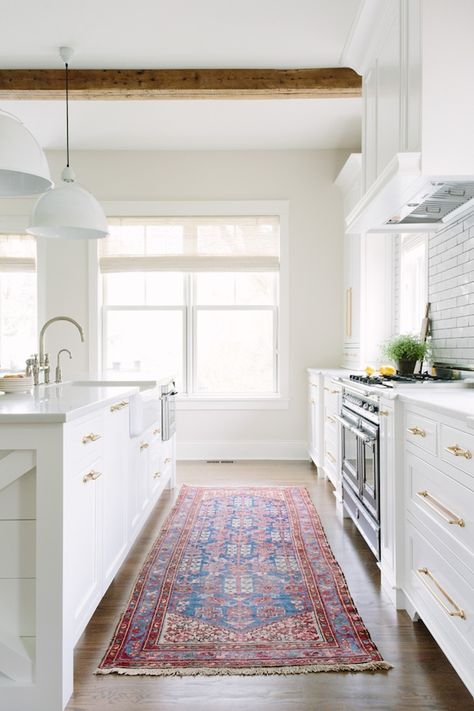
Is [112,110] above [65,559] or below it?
above

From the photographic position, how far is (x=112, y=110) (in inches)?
188

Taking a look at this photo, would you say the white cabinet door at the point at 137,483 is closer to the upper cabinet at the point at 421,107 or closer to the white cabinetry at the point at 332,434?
the white cabinetry at the point at 332,434

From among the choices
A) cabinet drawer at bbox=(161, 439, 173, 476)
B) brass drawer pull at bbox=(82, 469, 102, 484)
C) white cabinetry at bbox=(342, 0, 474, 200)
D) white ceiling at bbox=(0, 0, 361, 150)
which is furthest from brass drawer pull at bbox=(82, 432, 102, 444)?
white ceiling at bbox=(0, 0, 361, 150)

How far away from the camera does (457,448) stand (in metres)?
1.78

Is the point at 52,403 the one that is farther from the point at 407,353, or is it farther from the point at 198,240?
the point at 198,240

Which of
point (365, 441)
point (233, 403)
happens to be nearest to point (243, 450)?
point (233, 403)

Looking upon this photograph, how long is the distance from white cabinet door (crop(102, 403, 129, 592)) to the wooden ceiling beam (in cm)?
260

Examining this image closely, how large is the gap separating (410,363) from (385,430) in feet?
3.47

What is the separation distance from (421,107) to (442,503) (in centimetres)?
163

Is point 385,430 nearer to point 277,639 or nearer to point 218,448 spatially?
point 277,639

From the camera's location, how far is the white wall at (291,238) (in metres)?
5.73

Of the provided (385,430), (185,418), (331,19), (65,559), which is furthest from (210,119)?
(65,559)

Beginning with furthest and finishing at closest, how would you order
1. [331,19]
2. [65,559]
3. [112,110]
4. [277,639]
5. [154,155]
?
1. [154,155]
2. [112,110]
3. [331,19]
4. [277,639]
5. [65,559]

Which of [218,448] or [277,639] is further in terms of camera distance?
[218,448]
